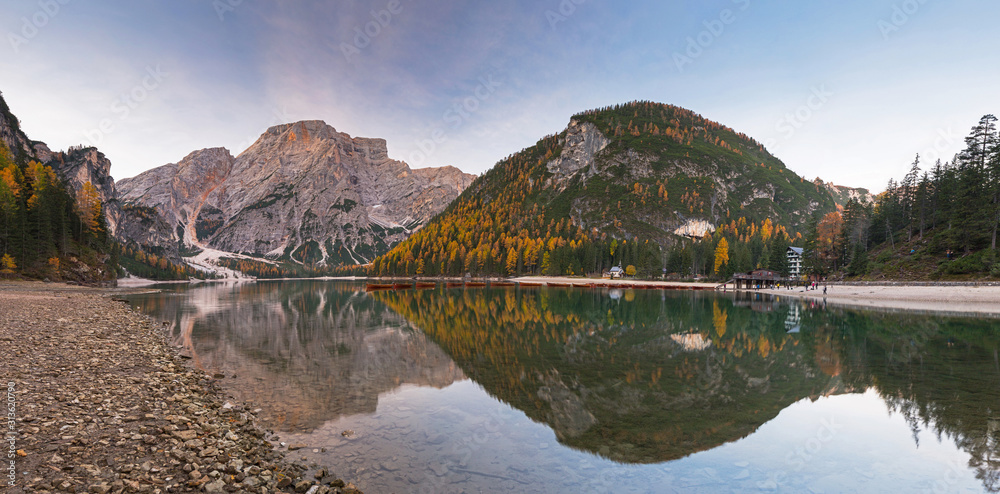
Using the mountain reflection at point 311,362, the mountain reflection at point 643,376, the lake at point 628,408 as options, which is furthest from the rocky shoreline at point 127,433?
the mountain reflection at point 643,376

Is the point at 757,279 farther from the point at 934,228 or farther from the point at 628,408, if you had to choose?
the point at 628,408

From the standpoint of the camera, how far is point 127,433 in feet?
29.2

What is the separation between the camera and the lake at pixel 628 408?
9836 mm

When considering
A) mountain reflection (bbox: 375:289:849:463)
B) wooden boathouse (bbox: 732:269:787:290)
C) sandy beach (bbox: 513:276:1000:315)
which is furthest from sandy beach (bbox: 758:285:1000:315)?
wooden boathouse (bbox: 732:269:787:290)

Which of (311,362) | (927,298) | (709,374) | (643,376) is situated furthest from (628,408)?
(927,298)

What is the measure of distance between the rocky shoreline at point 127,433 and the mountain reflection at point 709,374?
8391 millimetres

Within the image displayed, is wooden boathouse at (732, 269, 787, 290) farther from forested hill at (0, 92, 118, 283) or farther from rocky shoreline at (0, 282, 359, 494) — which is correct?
forested hill at (0, 92, 118, 283)

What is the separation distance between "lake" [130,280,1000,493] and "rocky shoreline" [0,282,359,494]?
1374mm

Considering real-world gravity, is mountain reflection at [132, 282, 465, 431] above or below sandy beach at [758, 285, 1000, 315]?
below

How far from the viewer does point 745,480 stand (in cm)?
960

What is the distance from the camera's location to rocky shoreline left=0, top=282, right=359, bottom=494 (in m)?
6.95

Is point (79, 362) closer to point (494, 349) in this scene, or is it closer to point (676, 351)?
point (494, 349)

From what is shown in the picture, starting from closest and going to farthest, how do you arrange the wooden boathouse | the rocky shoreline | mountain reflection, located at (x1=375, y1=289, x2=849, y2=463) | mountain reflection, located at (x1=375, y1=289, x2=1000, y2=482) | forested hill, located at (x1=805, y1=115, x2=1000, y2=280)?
1. the rocky shoreline
2. mountain reflection, located at (x1=375, y1=289, x2=1000, y2=482)
3. mountain reflection, located at (x1=375, y1=289, x2=849, y2=463)
4. forested hill, located at (x1=805, y1=115, x2=1000, y2=280)
5. the wooden boathouse

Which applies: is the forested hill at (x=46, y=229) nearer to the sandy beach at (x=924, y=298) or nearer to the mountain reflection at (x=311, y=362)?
the mountain reflection at (x=311, y=362)
